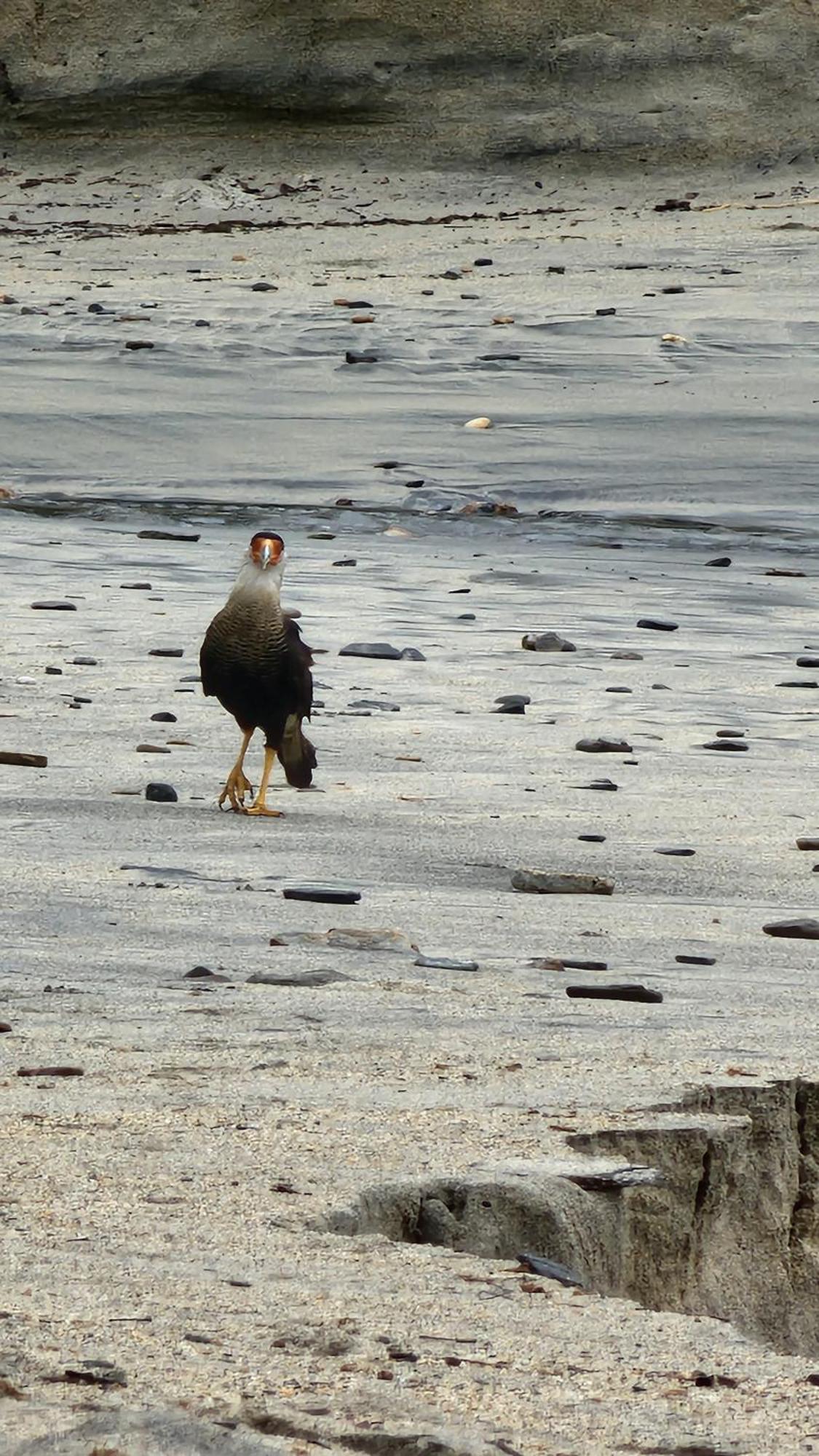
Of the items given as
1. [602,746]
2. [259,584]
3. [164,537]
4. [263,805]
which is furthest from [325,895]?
[164,537]

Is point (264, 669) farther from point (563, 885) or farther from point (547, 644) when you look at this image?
point (547, 644)

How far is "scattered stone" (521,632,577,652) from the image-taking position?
27.9 ft

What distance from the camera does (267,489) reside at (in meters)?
13.2

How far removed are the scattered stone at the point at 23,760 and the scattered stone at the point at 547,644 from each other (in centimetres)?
305

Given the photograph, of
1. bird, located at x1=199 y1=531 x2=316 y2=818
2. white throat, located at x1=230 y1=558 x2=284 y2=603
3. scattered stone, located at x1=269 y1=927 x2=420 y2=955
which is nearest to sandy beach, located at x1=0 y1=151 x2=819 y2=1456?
scattered stone, located at x1=269 y1=927 x2=420 y2=955

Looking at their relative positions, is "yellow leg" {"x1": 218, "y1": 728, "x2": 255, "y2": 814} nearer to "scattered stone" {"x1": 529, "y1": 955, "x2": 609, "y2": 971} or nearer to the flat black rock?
"scattered stone" {"x1": 529, "y1": 955, "x2": 609, "y2": 971}

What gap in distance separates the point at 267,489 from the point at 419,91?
898 centimetres

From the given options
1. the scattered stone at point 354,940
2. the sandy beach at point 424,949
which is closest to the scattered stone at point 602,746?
the sandy beach at point 424,949

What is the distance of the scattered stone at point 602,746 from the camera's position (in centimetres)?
646

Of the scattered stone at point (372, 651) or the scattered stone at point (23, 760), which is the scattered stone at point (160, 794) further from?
the scattered stone at point (372, 651)

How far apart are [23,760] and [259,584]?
831 millimetres

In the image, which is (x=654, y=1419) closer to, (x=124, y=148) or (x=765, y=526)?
(x=765, y=526)

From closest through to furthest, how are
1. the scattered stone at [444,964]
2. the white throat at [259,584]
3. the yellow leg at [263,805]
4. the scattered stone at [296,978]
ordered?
1. the scattered stone at [296,978]
2. the scattered stone at [444,964]
3. the yellow leg at [263,805]
4. the white throat at [259,584]

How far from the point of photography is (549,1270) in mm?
2648
